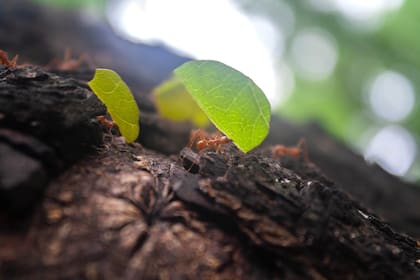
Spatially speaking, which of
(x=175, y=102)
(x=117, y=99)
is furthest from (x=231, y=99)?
(x=175, y=102)

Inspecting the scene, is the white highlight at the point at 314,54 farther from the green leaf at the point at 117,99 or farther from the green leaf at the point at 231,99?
the green leaf at the point at 117,99

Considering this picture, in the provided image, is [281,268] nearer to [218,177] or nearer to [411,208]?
[218,177]

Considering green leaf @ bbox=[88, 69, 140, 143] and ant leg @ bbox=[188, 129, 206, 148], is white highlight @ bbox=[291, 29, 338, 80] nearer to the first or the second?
ant leg @ bbox=[188, 129, 206, 148]

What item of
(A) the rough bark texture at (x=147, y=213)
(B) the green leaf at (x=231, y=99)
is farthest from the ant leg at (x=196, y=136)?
(B) the green leaf at (x=231, y=99)

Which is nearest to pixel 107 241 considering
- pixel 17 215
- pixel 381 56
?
pixel 17 215

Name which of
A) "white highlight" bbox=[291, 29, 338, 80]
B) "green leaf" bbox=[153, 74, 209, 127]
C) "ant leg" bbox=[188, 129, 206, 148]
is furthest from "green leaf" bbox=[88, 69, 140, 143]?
"white highlight" bbox=[291, 29, 338, 80]

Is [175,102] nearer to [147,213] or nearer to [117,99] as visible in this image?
[117,99]
